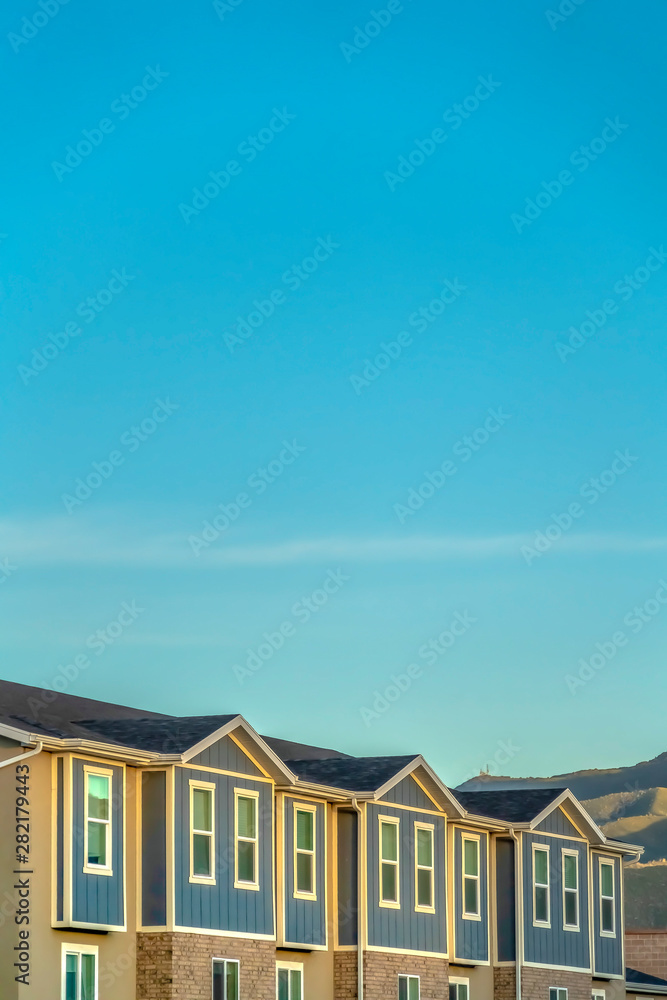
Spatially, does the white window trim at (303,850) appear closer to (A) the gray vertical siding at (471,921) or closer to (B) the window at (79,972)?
(A) the gray vertical siding at (471,921)

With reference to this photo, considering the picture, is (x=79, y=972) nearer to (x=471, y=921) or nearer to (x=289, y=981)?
(x=289, y=981)

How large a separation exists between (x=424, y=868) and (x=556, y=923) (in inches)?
210

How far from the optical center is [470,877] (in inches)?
1379

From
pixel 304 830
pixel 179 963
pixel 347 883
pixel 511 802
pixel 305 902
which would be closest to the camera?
pixel 179 963

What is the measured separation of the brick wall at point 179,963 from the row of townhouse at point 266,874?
0.12ft

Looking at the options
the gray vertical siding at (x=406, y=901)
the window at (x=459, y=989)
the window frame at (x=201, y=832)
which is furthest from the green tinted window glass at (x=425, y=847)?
the window frame at (x=201, y=832)

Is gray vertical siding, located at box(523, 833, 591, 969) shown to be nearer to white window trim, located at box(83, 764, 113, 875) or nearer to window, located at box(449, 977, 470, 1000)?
window, located at box(449, 977, 470, 1000)

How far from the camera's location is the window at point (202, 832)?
27.1m

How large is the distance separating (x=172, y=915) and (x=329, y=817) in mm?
5886

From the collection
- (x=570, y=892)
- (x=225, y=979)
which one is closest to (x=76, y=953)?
(x=225, y=979)

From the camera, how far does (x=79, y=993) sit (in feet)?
82.5

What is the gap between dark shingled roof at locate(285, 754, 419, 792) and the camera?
31.7 metres

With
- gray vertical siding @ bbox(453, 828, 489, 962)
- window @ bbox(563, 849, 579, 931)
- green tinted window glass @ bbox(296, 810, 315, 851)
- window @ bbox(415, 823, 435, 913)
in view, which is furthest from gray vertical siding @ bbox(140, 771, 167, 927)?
window @ bbox(563, 849, 579, 931)

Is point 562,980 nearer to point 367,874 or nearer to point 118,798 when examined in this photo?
point 367,874
